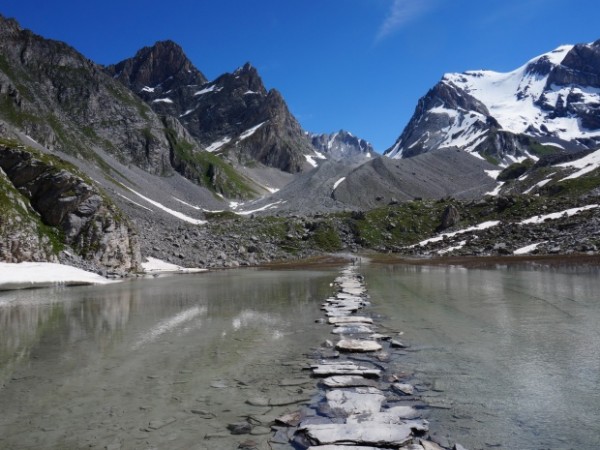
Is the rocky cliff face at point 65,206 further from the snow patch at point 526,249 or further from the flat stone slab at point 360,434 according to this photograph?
the snow patch at point 526,249

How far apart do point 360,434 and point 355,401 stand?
192 centimetres

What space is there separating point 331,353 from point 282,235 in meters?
116

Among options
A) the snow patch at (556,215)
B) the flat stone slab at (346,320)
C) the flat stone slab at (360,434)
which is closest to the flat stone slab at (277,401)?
the flat stone slab at (360,434)

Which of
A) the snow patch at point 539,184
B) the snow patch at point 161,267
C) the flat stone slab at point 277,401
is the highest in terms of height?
the snow patch at point 539,184

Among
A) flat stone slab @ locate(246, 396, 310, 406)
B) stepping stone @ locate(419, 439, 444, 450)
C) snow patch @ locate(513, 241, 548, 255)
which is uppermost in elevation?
snow patch @ locate(513, 241, 548, 255)

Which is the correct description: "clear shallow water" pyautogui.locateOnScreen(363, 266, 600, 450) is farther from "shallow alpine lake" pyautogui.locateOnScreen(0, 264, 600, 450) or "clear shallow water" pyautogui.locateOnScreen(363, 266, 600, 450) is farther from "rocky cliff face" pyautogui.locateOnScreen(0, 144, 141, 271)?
"rocky cliff face" pyautogui.locateOnScreen(0, 144, 141, 271)

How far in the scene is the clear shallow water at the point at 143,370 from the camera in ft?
31.1

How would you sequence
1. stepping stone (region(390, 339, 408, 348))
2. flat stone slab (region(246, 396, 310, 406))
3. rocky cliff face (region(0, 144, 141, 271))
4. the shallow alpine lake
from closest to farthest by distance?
the shallow alpine lake, flat stone slab (region(246, 396, 310, 406)), stepping stone (region(390, 339, 408, 348)), rocky cliff face (region(0, 144, 141, 271))

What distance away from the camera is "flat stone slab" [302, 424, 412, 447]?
8.70 m

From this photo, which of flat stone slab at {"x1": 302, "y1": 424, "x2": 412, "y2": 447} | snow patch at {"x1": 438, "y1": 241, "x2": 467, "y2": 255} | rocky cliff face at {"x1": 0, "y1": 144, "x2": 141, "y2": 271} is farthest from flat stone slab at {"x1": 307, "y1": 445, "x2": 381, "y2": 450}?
snow patch at {"x1": 438, "y1": 241, "x2": 467, "y2": 255}

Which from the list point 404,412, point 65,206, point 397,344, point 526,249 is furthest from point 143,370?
point 526,249

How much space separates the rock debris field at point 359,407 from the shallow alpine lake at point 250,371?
0.40 metres

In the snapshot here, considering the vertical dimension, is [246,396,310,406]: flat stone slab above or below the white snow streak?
below

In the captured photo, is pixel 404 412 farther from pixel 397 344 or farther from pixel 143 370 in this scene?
pixel 143 370
